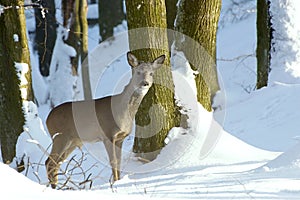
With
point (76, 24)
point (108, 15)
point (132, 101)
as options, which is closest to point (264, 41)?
point (132, 101)

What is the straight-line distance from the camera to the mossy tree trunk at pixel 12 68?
8.94 metres

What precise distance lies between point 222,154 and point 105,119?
153 centimetres

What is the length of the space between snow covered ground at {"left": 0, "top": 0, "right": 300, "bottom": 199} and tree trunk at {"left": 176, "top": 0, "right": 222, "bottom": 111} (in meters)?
0.25

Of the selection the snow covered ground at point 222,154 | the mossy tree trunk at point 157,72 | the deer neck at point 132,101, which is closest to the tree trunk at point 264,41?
the snow covered ground at point 222,154

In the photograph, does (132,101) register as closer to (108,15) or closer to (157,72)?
(157,72)

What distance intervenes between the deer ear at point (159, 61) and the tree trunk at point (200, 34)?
3.00 ft

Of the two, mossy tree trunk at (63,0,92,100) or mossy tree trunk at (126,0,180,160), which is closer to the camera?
mossy tree trunk at (126,0,180,160)

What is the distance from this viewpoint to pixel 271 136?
9094 millimetres

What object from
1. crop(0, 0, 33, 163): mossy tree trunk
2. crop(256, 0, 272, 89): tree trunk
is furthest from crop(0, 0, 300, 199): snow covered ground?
crop(256, 0, 272, 89): tree trunk

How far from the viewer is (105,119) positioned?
27.6ft

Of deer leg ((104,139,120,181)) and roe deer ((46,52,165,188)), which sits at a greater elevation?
roe deer ((46,52,165,188))

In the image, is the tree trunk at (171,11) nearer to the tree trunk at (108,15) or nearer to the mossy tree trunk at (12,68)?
the mossy tree trunk at (12,68)

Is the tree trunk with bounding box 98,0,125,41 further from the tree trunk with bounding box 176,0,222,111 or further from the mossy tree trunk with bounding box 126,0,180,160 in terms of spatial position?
the mossy tree trunk with bounding box 126,0,180,160

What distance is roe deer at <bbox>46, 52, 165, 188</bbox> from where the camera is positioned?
Result: 320 inches
